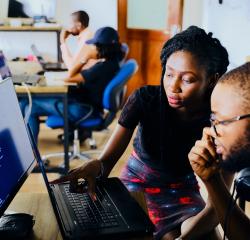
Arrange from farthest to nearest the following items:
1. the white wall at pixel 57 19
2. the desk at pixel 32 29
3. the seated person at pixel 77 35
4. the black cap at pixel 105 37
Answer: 1. the white wall at pixel 57 19
2. the desk at pixel 32 29
3. the seated person at pixel 77 35
4. the black cap at pixel 105 37

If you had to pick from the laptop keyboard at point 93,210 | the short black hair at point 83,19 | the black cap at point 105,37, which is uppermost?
the short black hair at point 83,19

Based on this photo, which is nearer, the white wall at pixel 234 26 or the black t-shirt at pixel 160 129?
the black t-shirt at pixel 160 129

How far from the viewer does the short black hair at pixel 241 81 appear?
866 millimetres

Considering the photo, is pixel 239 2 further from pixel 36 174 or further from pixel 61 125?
pixel 36 174

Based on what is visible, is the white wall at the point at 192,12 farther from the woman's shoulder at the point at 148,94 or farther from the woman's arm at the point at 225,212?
the woman's arm at the point at 225,212

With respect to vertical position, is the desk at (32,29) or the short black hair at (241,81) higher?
the short black hair at (241,81)

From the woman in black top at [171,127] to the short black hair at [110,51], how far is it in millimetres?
1590

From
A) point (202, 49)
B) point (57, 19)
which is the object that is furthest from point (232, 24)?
point (57, 19)

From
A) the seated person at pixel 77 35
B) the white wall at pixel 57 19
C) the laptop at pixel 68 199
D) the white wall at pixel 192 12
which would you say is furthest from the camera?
the white wall at pixel 57 19

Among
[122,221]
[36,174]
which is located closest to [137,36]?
[36,174]

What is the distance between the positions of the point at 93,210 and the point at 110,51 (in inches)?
82.1

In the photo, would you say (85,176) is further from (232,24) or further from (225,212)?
(232,24)

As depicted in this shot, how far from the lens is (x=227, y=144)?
97 centimetres

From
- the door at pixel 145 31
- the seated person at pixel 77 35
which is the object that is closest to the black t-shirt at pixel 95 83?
the seated person at pixel 77 35
